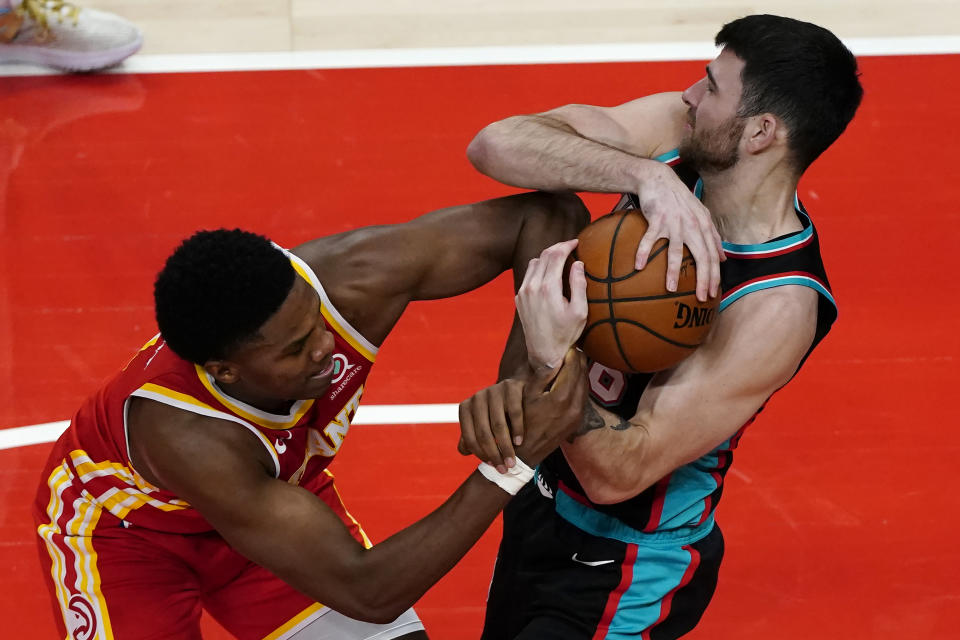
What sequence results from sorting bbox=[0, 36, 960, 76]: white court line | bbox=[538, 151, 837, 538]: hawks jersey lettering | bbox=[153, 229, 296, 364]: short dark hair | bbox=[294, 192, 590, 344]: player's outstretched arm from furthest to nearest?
bbox=[0, 36, 960, 76]: white court line → bbox=[294, 192, 590, 344]: player's outstretched arm → bbox=[538, 151, 837, 538]: hawks jersey lettering → bbox=[153, 229, 296, 364]: short dark hair

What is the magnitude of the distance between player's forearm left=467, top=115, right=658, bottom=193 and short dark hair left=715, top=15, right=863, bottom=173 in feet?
1.29

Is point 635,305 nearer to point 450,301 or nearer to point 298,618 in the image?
point 298,618

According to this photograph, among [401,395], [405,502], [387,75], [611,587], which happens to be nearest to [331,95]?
[387,75]

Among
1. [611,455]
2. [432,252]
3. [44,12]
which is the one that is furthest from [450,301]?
[44,12]

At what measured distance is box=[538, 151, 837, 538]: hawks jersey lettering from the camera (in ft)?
10.8

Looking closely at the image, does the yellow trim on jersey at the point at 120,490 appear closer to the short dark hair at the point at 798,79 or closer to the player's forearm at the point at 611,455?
the player's forearm at the point at 611,455

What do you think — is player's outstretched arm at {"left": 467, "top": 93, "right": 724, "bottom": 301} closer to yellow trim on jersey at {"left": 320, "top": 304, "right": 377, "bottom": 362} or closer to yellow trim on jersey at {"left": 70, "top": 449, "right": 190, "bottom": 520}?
yellow trim on jersey at {"left": 320, "top": 304, "right": 377, "bottom": 362}

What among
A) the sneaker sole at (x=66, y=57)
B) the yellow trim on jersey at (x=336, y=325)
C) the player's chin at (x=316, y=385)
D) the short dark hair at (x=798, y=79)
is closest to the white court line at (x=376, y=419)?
the yellow trim on jersey at (x=336, y=325)

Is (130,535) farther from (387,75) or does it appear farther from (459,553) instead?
(387,75)

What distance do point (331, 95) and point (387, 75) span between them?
1.29 ft

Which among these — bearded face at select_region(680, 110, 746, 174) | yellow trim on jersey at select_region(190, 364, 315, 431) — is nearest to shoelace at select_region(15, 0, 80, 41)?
yellow trim on jersey at select_region(190, 364, 315, 431)

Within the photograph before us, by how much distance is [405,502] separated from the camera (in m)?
4.92

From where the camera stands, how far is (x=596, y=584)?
11.6 feet

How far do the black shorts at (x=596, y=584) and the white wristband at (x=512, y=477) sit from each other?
2.17 ft
